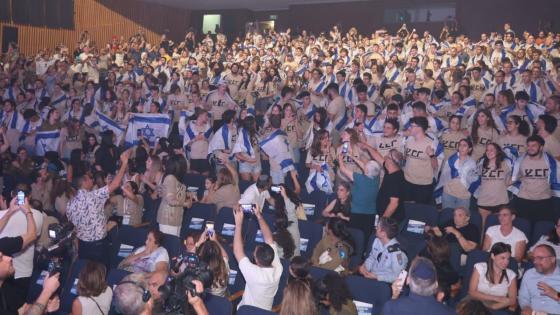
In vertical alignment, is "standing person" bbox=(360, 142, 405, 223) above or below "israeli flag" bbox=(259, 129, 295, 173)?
below

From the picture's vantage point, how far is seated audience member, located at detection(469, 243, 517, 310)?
18.4 ft

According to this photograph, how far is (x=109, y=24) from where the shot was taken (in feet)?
82.3

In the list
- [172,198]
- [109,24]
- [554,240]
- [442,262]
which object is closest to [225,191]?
[172,198]

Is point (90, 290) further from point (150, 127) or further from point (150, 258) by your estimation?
point (150, 127)

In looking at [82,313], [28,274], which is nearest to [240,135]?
[28,274]

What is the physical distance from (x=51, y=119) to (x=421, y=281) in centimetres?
919

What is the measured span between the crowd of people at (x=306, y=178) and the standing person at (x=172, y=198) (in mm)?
20

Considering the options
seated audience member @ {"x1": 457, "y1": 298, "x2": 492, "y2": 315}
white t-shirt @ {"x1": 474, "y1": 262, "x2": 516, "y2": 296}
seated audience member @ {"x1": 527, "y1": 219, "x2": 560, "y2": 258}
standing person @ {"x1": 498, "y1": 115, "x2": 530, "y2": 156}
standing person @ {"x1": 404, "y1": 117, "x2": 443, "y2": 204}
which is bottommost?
white t-shirt @ {"x1": 474, "y1": 262, "x2": 516, "y2": 296}

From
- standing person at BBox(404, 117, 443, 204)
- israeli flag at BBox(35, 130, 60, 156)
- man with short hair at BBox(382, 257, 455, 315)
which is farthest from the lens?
israeli flag at BBox(35, 130, 60, 156)

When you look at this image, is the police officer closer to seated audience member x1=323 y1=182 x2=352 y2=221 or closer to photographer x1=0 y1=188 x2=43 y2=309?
seated audience member x1=323 y1=182 x2=352 y2=221

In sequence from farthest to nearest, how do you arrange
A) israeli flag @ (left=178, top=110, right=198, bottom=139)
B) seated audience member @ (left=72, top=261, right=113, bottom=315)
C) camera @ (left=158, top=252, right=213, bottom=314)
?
1. israeli flag @ (left=178, top=110, right=198, bottom=139)
2. seated audience member @ (left=72, top=261, right=113, bottom=315)
3. camera @ (left=158, top=252, right=213, bottom=314)

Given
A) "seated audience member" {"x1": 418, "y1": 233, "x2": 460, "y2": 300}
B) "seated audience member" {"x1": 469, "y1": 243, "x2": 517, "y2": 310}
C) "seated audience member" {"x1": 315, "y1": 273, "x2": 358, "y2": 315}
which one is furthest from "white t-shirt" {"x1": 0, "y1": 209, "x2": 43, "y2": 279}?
"seated audience member" {"x1": 469, "y1": 243, "x2": 517, "y2": 310}

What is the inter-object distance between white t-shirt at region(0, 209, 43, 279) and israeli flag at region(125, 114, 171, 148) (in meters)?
5.23

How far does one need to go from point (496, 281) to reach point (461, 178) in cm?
249
